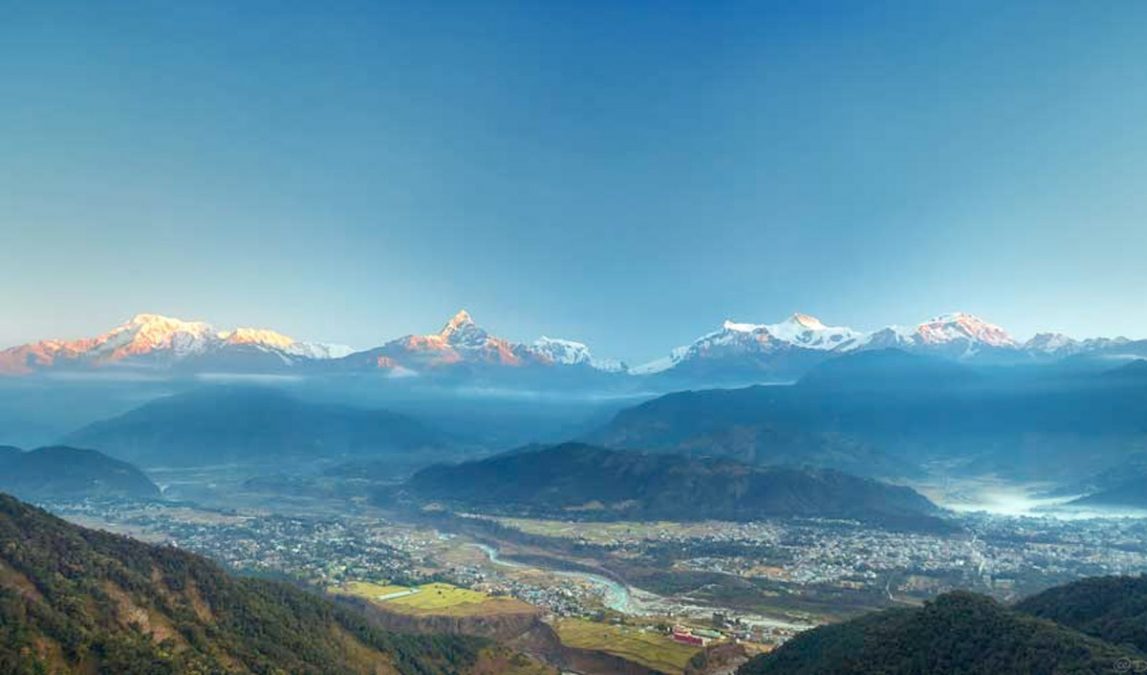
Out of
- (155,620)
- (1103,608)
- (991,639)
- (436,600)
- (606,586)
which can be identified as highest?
(991,639)

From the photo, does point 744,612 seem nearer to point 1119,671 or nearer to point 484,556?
point 484,556

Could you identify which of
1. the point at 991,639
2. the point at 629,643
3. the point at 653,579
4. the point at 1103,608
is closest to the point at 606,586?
the point at 653,579

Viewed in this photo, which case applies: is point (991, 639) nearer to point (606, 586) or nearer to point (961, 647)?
point (961, 647)

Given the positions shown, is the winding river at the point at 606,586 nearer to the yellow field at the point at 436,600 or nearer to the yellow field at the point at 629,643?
the yellow field at the point at 629,643

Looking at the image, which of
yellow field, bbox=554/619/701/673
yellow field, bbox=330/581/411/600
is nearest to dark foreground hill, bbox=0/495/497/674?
yellow field, bbox=554/619/701/673

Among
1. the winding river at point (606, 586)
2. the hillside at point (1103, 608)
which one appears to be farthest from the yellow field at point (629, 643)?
the hillside at point (1103, 608)

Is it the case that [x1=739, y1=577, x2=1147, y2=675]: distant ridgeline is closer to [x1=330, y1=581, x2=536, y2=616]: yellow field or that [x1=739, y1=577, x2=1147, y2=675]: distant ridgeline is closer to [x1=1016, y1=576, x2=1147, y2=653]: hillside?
[x1=1016, y1=576, x2=1147, y2=653]: hillside
